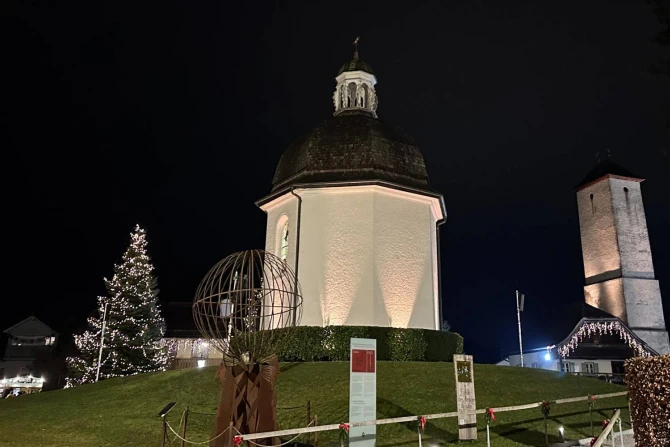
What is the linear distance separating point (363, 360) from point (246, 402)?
2289mm

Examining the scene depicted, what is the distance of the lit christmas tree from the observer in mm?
29547

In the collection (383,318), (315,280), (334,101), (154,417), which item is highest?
(334,101)

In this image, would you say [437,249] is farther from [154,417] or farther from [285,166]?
[154,417]

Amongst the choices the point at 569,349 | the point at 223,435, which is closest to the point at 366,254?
the point at 223,435

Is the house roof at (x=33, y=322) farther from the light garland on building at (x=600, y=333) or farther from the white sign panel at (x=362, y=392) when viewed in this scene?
the white sign panel at (x=362, y=392)

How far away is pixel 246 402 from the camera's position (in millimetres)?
9062

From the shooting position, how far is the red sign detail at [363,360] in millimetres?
9712

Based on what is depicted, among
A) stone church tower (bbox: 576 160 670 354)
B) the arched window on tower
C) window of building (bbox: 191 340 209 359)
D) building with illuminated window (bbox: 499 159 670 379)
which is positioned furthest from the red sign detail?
stone church tower (bbox: 576 160 670 354)

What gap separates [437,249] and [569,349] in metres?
23.5

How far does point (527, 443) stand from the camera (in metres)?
10.5

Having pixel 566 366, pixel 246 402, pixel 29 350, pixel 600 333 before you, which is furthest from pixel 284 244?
pixel 29 350

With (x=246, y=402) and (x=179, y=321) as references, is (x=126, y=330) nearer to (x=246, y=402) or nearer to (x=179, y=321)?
(x=179, y=321)

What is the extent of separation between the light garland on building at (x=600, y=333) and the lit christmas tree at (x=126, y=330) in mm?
30297

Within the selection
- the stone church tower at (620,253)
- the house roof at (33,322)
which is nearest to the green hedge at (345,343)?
the stone church tower at (620,253)
